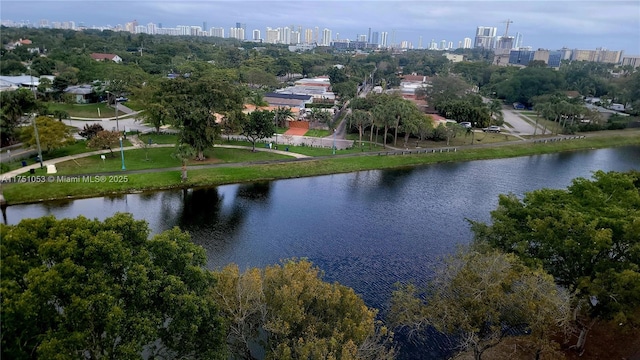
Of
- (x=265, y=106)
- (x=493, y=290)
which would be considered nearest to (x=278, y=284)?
(x=493, y=290)

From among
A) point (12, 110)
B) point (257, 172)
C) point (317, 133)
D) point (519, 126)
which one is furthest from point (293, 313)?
point (519, 126)

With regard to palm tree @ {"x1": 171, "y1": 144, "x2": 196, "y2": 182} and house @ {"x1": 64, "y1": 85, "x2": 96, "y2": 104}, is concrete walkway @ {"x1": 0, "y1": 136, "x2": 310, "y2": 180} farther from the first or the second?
house @ {"x1": 64, "y1": 85, "x2": 96, "y2": 104}

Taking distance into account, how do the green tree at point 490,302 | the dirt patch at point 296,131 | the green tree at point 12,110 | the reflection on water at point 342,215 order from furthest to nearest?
the dirt patch at point 296,131 → the green tree at point 12,110 → the reflection on water at point 342,215 → the green tree at point 490,302

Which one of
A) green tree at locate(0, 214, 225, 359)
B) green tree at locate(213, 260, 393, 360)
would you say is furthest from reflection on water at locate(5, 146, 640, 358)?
green tree at locate(0, 214, 225, 359)

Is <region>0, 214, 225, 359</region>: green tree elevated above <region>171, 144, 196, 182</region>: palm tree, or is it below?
above

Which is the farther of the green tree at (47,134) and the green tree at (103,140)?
the green tree at (103,140)

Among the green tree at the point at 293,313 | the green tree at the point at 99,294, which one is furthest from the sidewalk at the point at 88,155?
the green tree at the point at 293,313

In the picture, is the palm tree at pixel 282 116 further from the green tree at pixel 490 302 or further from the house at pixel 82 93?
the green tree at pixel 490 302
